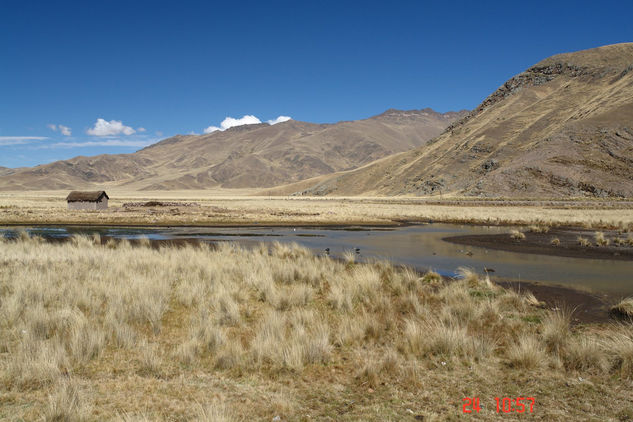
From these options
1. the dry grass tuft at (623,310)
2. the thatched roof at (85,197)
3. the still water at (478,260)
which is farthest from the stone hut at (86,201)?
the dry grass tuft at (623,310)

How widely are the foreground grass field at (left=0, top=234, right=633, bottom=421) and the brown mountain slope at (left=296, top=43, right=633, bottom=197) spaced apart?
80836 mm

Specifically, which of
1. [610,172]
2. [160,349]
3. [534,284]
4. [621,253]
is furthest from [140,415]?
[610,172]

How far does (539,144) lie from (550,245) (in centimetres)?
7905

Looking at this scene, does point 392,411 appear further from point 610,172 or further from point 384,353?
point 610,172

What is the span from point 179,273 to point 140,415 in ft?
27.8

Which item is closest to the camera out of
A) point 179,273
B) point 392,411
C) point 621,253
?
point 392,411

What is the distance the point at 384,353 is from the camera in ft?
22.5

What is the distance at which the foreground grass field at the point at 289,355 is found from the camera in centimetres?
509

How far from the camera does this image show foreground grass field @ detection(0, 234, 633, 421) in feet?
16.7

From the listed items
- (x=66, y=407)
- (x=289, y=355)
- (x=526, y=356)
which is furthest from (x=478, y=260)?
(x=66, y=407)

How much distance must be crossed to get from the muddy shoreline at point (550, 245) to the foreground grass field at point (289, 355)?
1246 cm

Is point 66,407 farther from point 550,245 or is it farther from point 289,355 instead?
point 550,245
